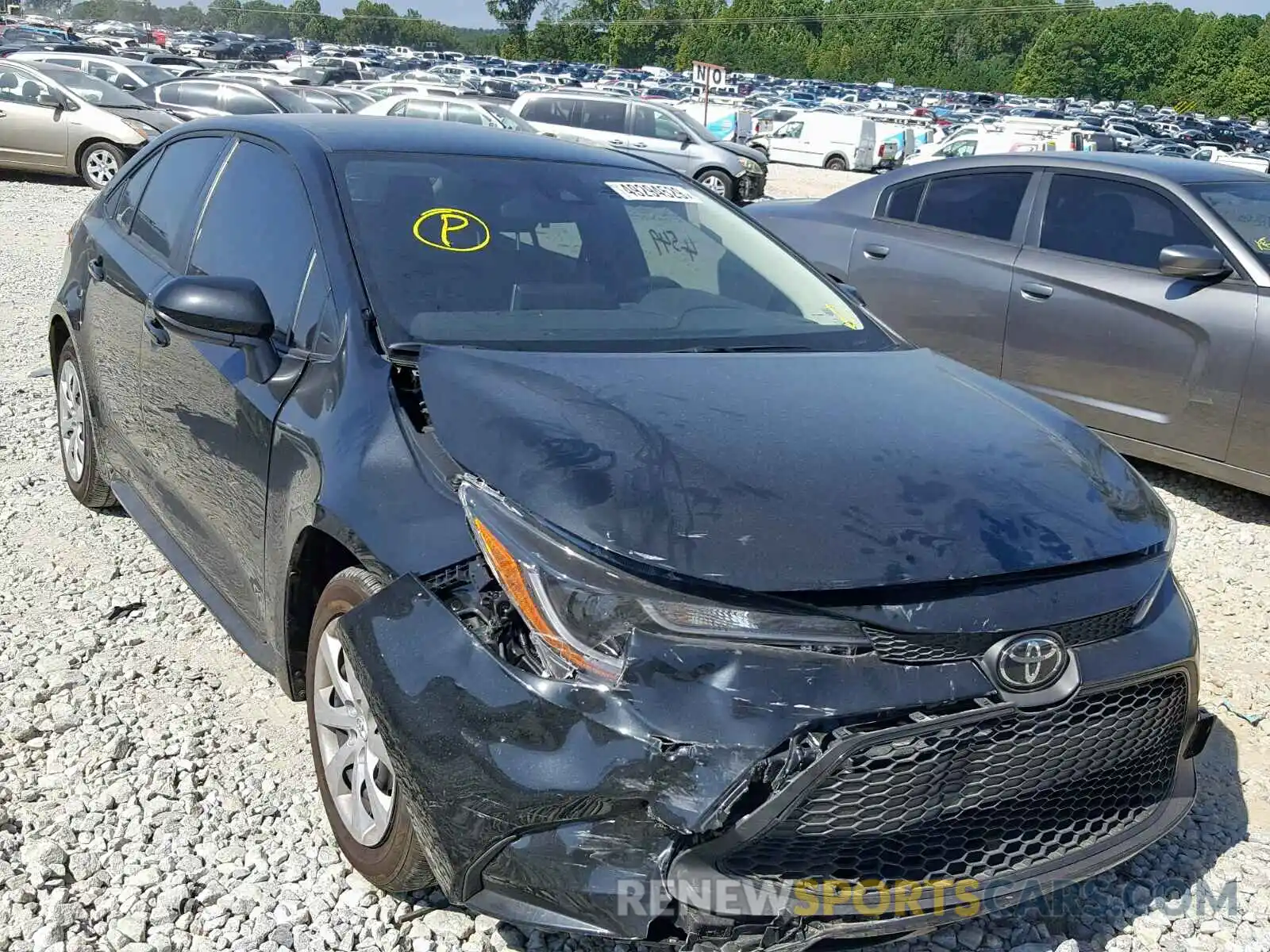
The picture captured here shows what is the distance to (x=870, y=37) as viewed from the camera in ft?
363

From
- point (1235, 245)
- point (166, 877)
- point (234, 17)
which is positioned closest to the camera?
point (166, 877)

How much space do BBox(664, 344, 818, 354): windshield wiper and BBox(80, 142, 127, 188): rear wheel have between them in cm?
1500

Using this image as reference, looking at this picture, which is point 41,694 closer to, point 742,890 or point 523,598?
point 523,598

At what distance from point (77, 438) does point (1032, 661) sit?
3919 millimetres

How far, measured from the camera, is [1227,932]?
8.60 ft

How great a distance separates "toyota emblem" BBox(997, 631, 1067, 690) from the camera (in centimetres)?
209

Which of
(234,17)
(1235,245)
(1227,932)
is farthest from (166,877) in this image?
Answer: (234,17)

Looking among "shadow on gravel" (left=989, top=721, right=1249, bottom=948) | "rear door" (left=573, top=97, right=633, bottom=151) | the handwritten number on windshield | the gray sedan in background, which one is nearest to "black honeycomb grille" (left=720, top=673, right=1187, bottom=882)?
"shadow on gravel" (left=989, top=721, right=1249, bottom=948)

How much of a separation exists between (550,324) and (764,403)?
652mm

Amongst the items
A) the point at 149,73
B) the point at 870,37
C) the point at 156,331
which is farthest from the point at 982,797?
the point at 870,37

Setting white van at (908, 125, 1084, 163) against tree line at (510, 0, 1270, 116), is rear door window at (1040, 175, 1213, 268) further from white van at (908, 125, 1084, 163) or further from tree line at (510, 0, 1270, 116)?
tree line at (510, 0, 1270, 116)

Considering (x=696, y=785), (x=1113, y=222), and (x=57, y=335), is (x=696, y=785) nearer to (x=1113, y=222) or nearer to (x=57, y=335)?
(x=57, y=335)

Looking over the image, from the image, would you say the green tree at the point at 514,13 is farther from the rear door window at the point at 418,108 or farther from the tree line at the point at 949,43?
the rear door window at the point at 418,108

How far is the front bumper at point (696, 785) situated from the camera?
1.92 meters
